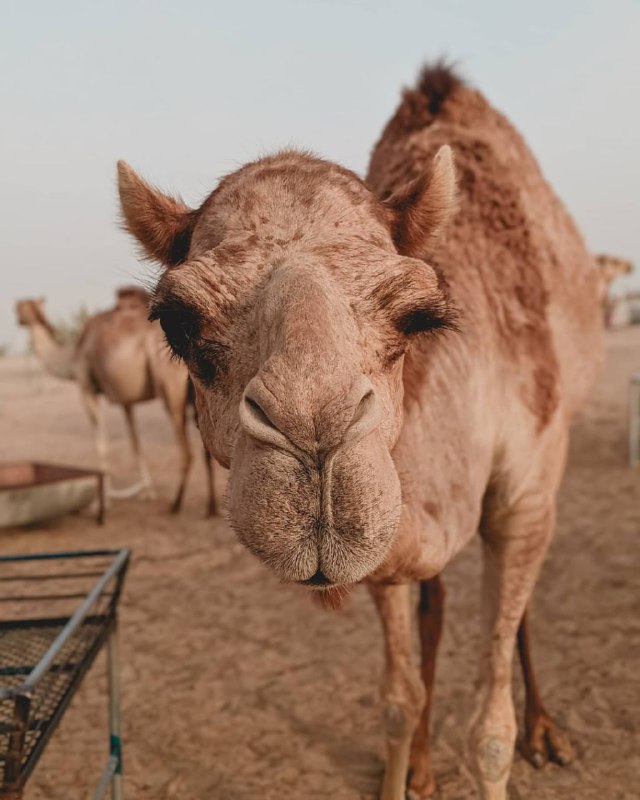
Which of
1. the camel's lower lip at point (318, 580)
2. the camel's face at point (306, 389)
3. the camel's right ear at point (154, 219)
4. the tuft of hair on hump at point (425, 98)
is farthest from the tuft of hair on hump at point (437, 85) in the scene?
the camel's lower lip at point (318, 580)

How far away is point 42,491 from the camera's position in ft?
24.2

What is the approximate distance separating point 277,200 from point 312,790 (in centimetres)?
269

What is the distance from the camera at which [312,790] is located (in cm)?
326

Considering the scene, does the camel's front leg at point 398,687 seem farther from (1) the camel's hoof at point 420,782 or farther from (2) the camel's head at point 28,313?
(2) the camel's head at point 28,313

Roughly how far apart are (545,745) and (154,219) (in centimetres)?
295

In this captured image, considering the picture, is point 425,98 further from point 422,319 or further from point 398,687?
point 398,687

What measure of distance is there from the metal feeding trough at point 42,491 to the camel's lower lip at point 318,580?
650cm

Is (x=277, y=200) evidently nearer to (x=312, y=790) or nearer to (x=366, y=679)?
(x=312, y=790)

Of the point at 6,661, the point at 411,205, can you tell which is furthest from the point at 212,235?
the point at 6,661

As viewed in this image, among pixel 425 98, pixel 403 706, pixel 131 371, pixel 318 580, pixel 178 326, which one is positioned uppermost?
pixel 425 98

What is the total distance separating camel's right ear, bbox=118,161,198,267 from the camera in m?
2.02

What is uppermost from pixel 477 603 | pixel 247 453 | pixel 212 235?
pixel 212 235

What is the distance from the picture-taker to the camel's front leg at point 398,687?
2.83 m

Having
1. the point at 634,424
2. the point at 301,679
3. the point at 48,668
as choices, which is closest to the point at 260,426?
the point at 48,668
